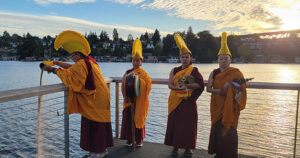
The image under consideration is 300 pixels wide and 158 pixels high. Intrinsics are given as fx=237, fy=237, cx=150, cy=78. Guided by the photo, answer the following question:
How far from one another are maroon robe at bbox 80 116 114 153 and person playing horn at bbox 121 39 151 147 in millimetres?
486

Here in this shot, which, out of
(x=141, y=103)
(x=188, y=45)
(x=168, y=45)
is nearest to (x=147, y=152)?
(x=141, y=103)

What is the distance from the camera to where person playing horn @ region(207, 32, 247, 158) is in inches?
101

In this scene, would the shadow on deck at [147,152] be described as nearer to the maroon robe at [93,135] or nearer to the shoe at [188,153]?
the shoe at [188,153]

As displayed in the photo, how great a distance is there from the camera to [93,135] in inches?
112

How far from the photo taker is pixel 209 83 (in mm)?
2771

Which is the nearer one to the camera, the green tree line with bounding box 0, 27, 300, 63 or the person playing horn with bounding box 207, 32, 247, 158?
the person playing horn with bounding box 207, 32, 247, 158

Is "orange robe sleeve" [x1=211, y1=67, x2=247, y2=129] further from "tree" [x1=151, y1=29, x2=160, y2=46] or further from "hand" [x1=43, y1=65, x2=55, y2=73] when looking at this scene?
"tree" [x1=151, y1=29, x2=160, y2=46]

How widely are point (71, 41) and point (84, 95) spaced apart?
24.8 inches

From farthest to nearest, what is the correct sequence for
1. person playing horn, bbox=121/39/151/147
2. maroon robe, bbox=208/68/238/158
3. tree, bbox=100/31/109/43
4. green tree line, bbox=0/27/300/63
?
1. tree, bbox=100/31/109/43
2. green tree line, bbox=0/27/300/63
3. person playing horn, bbox=121/39/151/147
4. maroon robe, bbox=208/68/238/158

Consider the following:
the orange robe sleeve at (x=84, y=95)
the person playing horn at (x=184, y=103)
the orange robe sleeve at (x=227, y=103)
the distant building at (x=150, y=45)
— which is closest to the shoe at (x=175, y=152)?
the person playing horn at (x=184, y=103)

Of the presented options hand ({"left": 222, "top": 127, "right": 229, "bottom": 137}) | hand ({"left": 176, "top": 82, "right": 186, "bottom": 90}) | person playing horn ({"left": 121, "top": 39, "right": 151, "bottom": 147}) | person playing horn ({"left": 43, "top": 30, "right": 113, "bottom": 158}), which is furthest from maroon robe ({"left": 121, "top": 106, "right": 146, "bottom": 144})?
hand ({"left": 222, "top": 127, "right": 229, "bottom": 137})

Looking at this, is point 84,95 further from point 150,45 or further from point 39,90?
point 150,45

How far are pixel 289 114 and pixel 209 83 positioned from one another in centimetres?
1179

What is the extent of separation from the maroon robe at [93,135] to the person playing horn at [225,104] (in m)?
1.30
